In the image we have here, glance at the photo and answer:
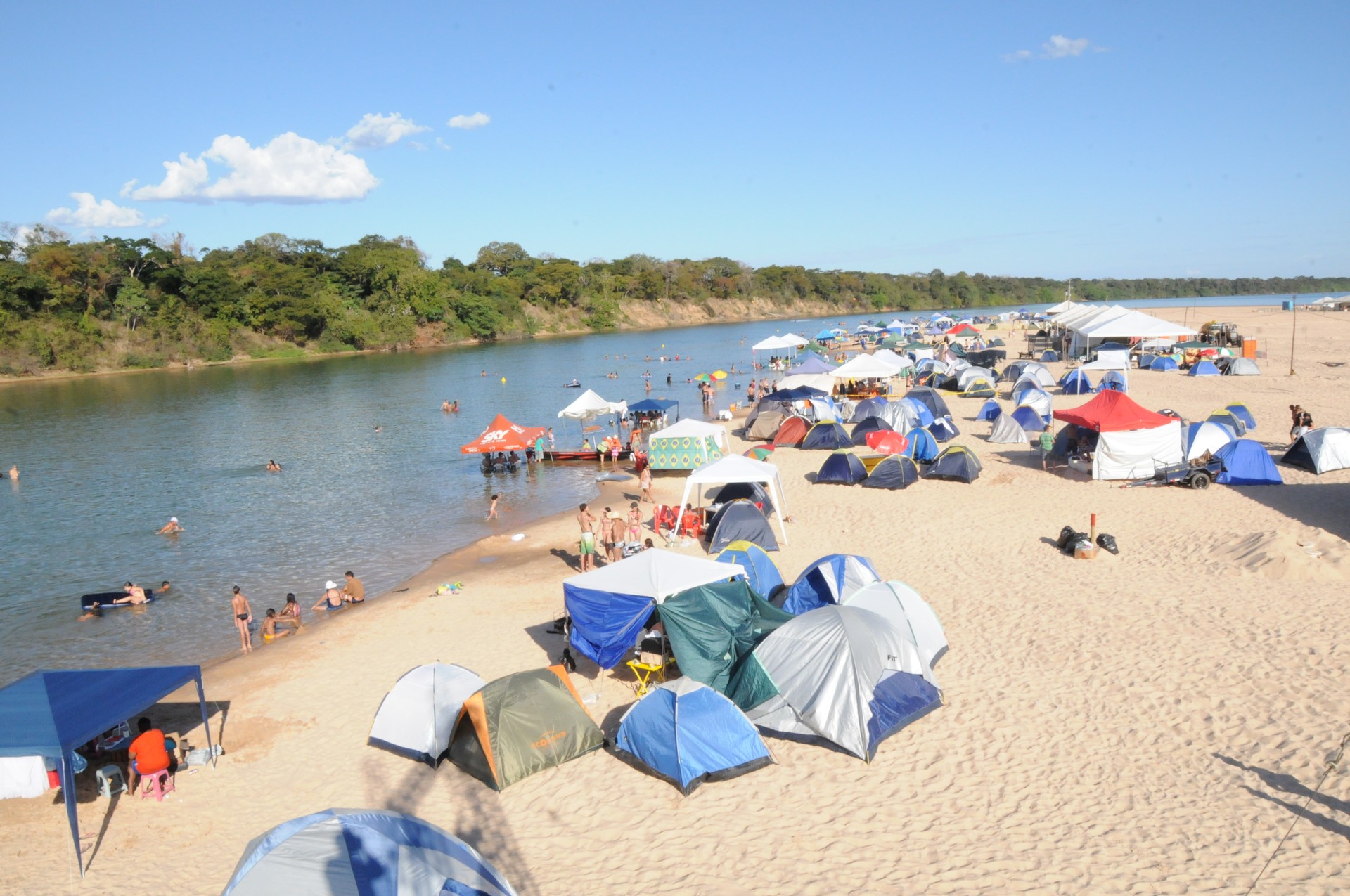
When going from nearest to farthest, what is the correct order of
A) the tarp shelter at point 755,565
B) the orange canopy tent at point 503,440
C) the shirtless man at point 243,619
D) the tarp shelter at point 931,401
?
the tarp shelter at point 755,565
the shirtless man at point 243,619
the orange canopy tent at point 503,440
the tarp shelter at point 931,401

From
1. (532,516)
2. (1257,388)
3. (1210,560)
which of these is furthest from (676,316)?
(1210,560)

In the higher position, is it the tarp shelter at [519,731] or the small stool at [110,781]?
the tarp shelter at [519,731]

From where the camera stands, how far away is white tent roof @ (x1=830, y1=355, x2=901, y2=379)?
31516 millimetres

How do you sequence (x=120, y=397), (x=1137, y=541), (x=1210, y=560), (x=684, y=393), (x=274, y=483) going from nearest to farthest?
1. (x=1210, y=560)
2. (x=1137, y=541)
3. (x=274, y=483)
4. (x=684, y=393)
5. (x=120, y=397)

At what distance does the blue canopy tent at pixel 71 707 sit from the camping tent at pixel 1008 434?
2189 cm

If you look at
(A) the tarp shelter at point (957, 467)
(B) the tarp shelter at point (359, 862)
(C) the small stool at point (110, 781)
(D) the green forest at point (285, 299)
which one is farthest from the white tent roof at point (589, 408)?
(D) the green forest at point (285, 299)

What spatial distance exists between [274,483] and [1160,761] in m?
25.5

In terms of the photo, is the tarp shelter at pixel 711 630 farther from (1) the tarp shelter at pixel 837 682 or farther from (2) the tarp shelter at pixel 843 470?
(2) the tarp shelter at pixel 843 470

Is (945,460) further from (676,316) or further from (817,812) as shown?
(676,316)

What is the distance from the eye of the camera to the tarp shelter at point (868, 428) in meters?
25.4

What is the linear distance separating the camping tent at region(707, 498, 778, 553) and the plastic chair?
29.7 ft

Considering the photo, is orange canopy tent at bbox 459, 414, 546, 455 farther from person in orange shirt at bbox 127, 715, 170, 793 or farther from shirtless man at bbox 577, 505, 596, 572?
person in orange shirt at bbox 127, 715, 170, 793

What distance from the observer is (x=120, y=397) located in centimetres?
5025

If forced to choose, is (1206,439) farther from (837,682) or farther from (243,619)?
(243,619)
